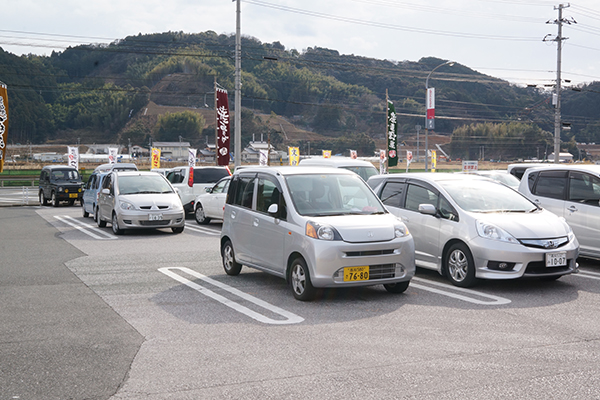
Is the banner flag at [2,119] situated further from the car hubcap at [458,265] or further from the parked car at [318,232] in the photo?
the car hubcap at [458,265]

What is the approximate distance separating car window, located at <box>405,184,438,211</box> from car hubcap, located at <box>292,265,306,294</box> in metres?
2.76

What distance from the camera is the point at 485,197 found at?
357 inches

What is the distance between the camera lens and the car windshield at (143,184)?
53.9 ft

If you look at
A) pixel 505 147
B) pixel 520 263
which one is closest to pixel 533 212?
pixel 520 263

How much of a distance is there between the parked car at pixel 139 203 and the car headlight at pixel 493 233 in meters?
9.56

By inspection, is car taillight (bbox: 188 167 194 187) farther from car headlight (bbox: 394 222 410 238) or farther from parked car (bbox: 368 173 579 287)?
car headlight (bbox: 394 222 410 238)

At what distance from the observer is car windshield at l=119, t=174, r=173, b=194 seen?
16414mm

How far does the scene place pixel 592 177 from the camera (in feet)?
33.2

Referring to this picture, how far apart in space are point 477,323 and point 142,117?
185 meters

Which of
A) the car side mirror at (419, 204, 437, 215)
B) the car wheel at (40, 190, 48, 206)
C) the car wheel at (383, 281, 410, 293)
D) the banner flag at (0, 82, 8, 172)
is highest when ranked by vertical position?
the banner flag at (0, 82, 8, 172)

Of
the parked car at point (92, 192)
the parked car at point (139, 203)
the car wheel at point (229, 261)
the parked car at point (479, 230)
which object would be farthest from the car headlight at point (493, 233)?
the parked car at point (92, 192)

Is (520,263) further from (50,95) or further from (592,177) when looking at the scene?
(50,95)

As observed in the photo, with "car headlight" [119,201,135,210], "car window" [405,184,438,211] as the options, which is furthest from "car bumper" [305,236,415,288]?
"car headlight" [119,201,135,210]

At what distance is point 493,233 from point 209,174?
14472 mm
